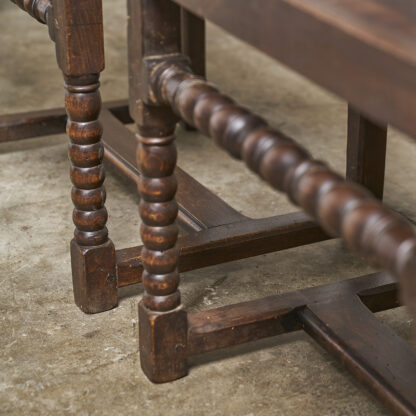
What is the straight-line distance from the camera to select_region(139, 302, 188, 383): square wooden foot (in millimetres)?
1756

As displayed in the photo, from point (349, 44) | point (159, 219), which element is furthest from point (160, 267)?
point (349, 44)

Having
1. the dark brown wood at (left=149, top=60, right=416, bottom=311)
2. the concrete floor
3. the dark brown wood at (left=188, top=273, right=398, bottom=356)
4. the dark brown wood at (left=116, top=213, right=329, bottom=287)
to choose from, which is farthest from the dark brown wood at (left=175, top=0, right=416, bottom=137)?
the dark brown wood at (left=116, top=213, right=329, bottom=287)

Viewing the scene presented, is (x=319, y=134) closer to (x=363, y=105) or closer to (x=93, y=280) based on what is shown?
(x=93, y=280)

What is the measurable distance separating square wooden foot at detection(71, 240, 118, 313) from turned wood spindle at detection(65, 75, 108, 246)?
0.08 ft

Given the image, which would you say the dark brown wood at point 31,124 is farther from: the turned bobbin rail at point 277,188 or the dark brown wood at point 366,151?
the turned bobbin rail at point 277,188

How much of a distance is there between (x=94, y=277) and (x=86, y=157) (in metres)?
0.30

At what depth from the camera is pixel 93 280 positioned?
2.05 metres

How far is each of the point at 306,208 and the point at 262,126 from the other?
189 millimetres

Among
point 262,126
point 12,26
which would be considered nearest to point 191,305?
point 262,126

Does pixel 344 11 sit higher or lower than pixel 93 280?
higher

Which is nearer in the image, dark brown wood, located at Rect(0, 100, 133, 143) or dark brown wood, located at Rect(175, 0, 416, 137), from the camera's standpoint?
dark brown wood, located at Rect(175, 0, 416, 137)

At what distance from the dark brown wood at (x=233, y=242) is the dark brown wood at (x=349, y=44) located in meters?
0.98

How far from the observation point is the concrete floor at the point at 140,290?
1780 millimetres

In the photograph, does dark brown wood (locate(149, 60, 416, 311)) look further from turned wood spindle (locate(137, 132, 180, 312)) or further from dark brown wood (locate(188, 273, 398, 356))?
dark brown wood (locate(188, 273, 398, 356))
